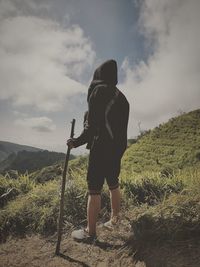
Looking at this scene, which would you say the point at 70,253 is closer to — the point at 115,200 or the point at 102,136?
the point at 115,200

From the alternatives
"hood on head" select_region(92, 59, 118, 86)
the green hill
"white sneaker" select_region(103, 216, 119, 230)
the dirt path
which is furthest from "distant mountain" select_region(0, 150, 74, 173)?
"hood on head" select_region(92, 59, 118, 86)

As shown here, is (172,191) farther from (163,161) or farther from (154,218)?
(163,161)

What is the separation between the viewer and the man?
4395mm

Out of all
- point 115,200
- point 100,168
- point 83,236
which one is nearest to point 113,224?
point 115,200

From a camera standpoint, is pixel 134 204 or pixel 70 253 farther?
pixel 134 204

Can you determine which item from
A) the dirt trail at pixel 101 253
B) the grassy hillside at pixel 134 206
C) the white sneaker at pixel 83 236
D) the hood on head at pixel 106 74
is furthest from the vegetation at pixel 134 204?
the hood on head at pixel 106 74

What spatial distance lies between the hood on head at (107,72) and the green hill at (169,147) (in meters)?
5.03

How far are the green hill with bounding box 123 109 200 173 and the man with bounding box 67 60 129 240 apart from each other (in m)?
4.81

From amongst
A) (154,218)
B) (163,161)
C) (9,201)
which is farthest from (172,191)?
(163,161)

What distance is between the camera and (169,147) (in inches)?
463

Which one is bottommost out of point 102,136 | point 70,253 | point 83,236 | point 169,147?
point 70,253

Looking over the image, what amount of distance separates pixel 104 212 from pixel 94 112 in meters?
1.95

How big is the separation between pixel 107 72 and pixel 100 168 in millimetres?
1333

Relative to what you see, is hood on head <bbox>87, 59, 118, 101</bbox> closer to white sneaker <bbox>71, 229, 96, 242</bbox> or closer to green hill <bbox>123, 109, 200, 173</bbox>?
white sneaker <bbox>71, 229, 96, 242</bbox>
